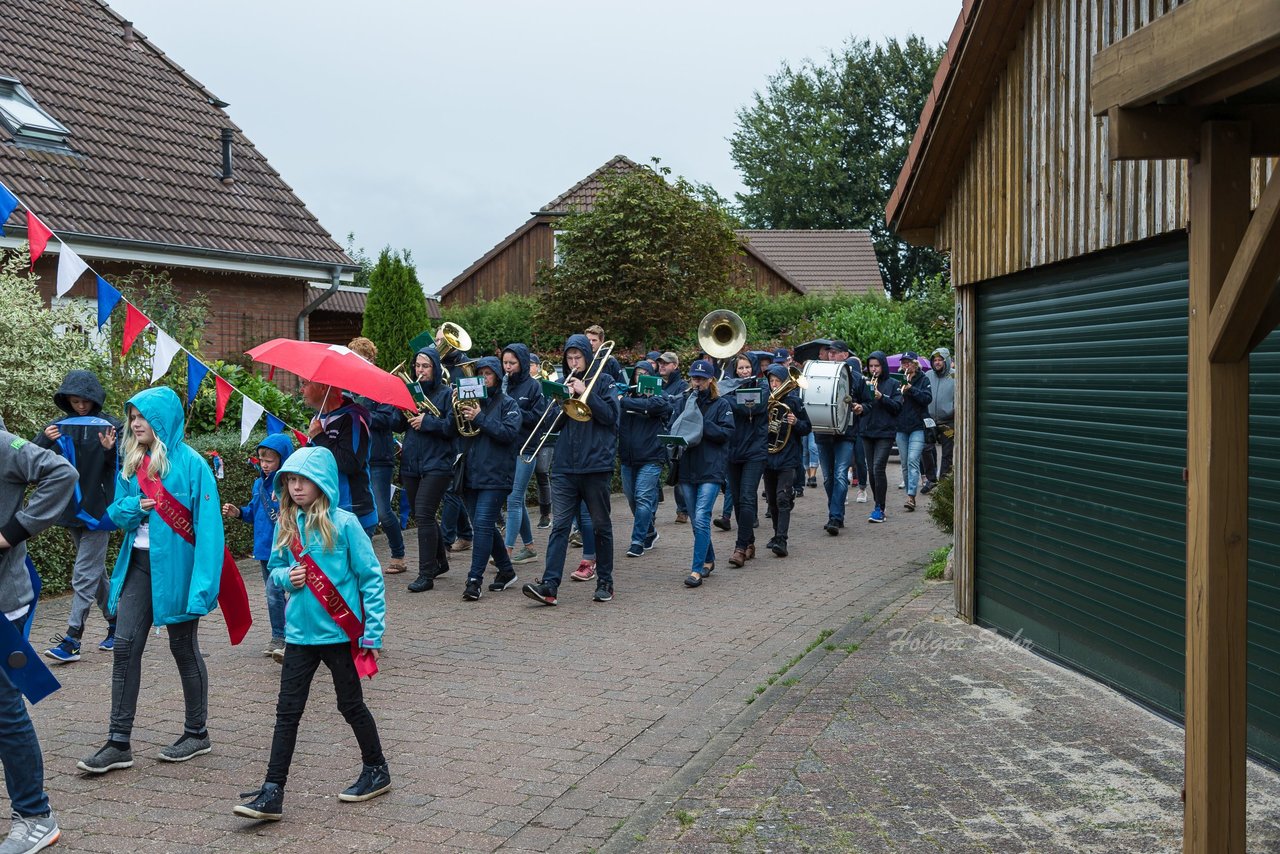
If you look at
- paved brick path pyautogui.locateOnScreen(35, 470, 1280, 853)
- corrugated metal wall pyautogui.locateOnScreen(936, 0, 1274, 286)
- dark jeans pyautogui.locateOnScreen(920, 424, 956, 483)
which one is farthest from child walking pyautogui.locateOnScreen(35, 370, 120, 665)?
dark jeans pyautogui.locateOnScreen(920, 424, 956, 483)

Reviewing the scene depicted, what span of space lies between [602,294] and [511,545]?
1494 centimetres

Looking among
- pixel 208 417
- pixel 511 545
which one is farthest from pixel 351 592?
pixel 208 417

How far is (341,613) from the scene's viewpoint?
5648 millimetres

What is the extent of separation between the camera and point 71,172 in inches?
720

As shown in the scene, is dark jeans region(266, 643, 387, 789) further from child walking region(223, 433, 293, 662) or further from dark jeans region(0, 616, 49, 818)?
child walking region(223, 433, 293, 662)

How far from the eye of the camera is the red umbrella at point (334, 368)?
8242 mm

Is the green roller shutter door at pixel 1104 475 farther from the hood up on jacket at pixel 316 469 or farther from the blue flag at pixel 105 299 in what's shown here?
the blue flag at pixel 105 299

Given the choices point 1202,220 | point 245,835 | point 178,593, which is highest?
point 1202,220

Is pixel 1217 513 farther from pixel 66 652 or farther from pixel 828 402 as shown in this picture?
pixel 828 402

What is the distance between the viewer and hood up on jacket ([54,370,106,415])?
8484 mm

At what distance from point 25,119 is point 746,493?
39.4 feet

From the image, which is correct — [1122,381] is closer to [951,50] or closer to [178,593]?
[951,50]

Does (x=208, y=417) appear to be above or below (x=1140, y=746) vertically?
above

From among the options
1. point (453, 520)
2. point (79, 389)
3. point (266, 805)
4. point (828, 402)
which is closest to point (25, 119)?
point (453, 520)
